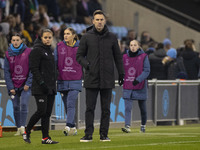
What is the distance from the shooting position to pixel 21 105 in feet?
43.7

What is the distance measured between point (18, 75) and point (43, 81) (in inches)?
96.8

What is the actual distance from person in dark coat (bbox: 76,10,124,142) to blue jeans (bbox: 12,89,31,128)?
8.27ft

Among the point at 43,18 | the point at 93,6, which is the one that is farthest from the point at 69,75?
the point at 93,6

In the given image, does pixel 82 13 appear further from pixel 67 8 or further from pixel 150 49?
pixel 150 49

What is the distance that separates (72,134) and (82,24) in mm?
14439

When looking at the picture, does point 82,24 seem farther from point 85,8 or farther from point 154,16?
point 154,16

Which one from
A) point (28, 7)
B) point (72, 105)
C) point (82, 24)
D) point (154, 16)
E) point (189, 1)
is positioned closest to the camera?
point (72, 105)

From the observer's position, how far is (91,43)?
1100 centimetres

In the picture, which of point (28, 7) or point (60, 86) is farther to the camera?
point (28, 7)

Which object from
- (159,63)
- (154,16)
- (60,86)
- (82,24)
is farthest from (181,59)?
(154,16)

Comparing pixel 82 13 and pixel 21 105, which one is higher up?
pixel 82 13

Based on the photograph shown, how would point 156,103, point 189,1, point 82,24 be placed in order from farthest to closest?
point 189,1 → point 82,24 → point 156,103

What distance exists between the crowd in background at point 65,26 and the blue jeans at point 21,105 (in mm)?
1833

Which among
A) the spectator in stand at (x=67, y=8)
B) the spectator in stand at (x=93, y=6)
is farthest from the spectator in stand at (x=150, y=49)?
the spectator in stand at (x=93, y=6)
